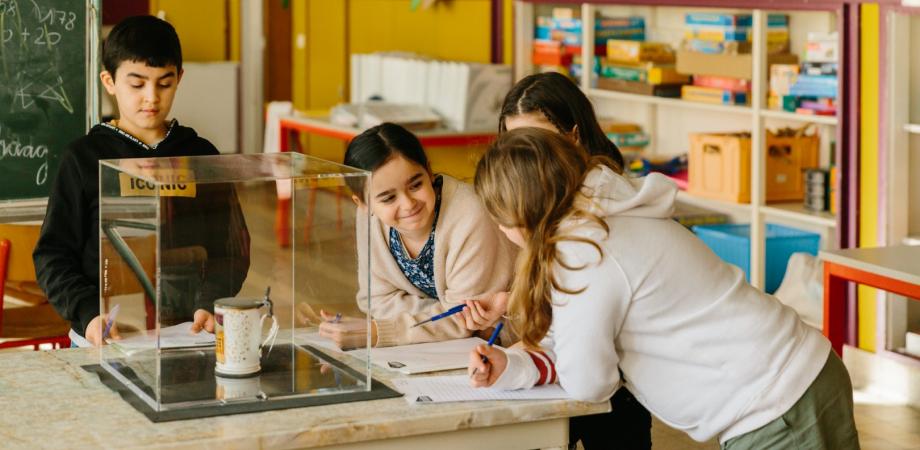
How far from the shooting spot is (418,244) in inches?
104

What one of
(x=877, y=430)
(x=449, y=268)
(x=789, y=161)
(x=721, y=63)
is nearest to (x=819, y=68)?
(x=789, y=161)

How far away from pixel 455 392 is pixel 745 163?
3.41 m

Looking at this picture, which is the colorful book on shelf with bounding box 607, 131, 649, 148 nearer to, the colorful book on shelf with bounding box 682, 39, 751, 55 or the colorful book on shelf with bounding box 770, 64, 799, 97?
the colorful book on shelf with bounding box 682, 39, 751, 55

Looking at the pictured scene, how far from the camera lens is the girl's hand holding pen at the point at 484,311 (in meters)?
2.52

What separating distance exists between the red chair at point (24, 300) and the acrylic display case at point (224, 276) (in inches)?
52.3

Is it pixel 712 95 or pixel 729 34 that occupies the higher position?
pixel 729 34

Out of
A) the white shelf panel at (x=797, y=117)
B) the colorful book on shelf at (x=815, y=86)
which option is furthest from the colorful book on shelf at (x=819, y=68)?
the white shelf panel at (x=797, y=117)

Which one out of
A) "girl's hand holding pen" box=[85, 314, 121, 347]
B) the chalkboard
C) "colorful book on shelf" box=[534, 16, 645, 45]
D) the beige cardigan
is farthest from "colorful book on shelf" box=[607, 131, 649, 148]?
"girl's hand holding pen" box=[85, 314, 121, 347]

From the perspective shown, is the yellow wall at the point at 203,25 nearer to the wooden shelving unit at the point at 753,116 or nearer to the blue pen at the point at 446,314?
the wooden shelving unit at the point at 753,116

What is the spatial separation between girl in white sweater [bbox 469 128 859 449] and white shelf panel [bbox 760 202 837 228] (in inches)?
109

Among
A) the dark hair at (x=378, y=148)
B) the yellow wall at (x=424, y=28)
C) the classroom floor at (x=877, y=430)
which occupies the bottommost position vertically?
the classroom floor at (x=877, y=430)

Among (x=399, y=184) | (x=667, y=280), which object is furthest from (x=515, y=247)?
(x=667, y=280)

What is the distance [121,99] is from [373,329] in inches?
30.2

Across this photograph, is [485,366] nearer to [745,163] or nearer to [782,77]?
[782,77]
